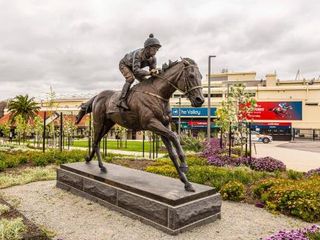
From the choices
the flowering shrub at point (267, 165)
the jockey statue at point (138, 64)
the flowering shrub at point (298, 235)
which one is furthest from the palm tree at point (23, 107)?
the flowering shrub at point (298, 235)

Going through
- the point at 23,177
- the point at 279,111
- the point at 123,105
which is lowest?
the point at 23,177

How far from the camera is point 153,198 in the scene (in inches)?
221

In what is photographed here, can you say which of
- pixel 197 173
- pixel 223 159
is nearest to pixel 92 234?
pixel 197 173

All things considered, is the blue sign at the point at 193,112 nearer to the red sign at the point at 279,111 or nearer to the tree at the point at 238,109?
the red sign at the point at 279,111

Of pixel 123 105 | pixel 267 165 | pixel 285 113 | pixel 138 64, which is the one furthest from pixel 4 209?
pixel 285 113

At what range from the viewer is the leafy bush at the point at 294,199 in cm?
640

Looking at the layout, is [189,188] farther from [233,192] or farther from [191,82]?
[233,192]

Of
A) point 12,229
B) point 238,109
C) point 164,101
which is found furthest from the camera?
point 238,109

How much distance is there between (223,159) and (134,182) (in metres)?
9.19

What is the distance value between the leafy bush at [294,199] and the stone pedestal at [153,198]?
70.1 inches

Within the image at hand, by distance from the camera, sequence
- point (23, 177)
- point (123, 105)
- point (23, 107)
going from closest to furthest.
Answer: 1. point (123, 105)
2. point (23, 177)
3. point (23, 107)

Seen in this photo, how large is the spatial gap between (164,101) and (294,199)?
149 inches

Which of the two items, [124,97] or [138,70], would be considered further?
[124,97]

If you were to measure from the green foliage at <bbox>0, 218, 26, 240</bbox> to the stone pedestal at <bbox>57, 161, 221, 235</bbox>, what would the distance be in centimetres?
214
